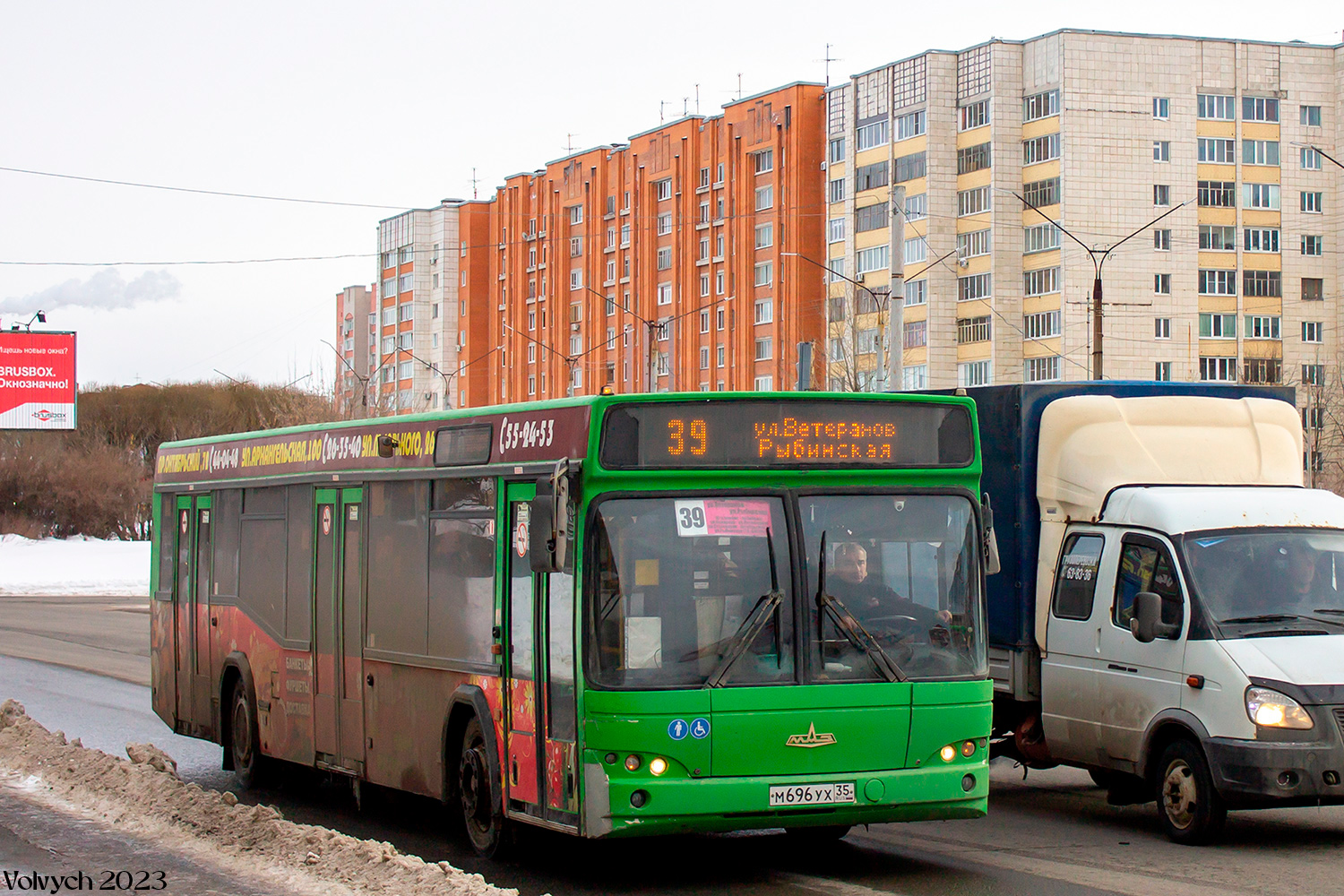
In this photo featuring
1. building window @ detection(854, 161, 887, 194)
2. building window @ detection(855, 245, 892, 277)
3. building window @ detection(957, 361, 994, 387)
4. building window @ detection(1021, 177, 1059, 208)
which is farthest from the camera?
building window @ detection(854, 161, 887, 194)

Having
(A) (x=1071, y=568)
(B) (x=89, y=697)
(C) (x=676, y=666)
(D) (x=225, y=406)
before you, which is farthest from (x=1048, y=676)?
(D) (x=225, y=406)

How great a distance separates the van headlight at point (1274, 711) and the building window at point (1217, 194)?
69.9 metres

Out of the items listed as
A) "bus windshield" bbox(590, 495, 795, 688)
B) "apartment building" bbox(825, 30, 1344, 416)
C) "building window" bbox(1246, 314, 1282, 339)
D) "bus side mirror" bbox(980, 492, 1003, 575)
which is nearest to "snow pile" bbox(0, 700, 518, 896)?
"bus windshield" bbox(590, 495, 795, 688)

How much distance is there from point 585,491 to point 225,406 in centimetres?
9283

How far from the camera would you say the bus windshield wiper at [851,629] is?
8.05m

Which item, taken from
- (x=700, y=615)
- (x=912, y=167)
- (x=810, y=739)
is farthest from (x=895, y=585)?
(x=912, y=167)

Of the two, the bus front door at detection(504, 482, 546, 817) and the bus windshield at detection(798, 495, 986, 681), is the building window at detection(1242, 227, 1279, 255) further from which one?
the bus front door at detection(504, 482, 546, 817)

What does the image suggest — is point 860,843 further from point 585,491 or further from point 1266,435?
point 1266,435

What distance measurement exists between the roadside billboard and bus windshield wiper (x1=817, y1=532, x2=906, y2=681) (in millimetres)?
50898

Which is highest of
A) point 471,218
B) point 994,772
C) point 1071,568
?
point 471,218

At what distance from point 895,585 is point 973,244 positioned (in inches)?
2765

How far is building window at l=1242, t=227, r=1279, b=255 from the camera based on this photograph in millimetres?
76062

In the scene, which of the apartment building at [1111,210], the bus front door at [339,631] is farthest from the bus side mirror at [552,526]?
the apartment building at [1111,210]

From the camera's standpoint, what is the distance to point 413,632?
31.8ft
